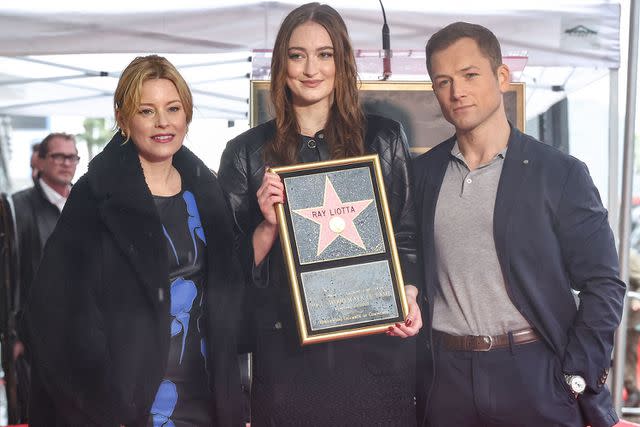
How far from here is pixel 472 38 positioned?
2.76m

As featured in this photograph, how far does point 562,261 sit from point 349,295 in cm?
69

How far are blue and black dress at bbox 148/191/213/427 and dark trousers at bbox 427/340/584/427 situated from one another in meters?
0.78

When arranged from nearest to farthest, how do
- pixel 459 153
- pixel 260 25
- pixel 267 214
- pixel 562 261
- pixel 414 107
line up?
pixel 267 214
pixel 562 261
pixel 459 153
pixel 414 107
pixel 260 25

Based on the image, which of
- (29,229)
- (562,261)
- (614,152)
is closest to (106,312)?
(562,261)

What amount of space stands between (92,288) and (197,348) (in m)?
0.36

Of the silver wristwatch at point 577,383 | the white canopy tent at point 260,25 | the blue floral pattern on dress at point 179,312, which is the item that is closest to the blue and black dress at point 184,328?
the blue floral pattern on dress at point 179,312

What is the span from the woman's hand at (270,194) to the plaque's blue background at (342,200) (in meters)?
0.04

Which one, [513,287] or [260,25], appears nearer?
[513,287]

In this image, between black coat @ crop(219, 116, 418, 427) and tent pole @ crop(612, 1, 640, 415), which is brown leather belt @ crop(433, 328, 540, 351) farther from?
tent pole @ crop(612, 1, 640, 415)

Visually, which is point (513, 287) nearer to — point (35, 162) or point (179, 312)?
point (179, 312)

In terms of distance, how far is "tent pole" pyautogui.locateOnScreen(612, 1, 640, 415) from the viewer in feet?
15.8

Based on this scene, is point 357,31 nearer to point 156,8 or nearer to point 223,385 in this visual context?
point 156,8

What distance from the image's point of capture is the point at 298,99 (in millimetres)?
2725

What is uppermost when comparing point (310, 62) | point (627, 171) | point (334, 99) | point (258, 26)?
point (258, 26)
